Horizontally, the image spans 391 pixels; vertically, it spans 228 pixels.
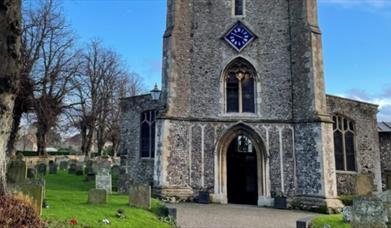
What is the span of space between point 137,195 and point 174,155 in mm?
4585

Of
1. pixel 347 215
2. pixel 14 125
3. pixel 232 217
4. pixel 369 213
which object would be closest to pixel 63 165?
pixel 14 125

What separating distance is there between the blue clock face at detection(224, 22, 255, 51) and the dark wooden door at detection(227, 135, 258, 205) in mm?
4630

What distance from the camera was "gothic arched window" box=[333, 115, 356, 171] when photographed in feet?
53.2

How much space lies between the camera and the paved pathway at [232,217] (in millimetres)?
10289

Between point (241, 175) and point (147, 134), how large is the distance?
5160mm

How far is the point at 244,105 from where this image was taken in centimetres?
1609

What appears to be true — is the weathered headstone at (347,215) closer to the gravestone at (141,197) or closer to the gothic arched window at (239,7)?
the gravestone at (141,197)

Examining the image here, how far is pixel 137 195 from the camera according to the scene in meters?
10.6

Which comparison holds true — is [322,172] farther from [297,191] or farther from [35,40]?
[35,40]

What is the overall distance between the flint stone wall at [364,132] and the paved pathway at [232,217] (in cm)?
507

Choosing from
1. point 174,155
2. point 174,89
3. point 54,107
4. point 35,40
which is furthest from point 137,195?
point 35,40

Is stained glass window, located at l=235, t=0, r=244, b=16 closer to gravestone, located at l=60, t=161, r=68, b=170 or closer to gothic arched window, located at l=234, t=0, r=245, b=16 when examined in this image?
gothic arched window, located at l=234, t=0, r=245, b=16

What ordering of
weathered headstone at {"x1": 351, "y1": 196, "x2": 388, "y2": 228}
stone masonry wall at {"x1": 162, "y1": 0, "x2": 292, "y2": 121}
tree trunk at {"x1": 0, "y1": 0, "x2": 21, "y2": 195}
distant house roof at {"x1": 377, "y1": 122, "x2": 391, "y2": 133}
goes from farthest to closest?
distant house roof at {"x1": 377, "y1": 122, "x2": 391, "y2": 133} → stone masonry wall at {"x1": 162, "y1": 0, "x2": 292, "y2": 121} → weathered headstone at {"x1": 351, "y1": 196, "x2": 388, "y2": 228} → tree trunk at {"x1": 0, "y1": 0, "x2": 21, "y2": 195}

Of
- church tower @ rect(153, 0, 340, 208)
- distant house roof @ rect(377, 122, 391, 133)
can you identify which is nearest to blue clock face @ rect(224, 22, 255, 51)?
church tower @ rect(153, 0, 340, 208)
